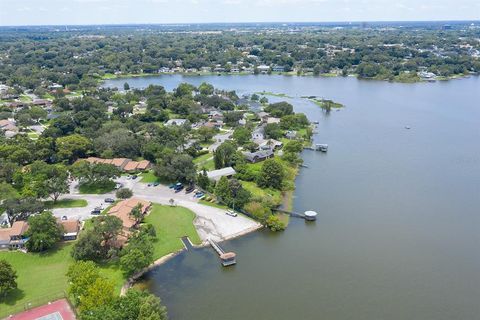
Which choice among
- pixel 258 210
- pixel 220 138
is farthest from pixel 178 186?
pixel 220 138

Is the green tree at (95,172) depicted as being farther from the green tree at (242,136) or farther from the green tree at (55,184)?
the green tree at (242,136)

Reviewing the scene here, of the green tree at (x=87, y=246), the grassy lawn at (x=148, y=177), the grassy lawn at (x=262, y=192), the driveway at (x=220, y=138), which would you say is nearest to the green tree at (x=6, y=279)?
the green tree at (x=87, y=246)

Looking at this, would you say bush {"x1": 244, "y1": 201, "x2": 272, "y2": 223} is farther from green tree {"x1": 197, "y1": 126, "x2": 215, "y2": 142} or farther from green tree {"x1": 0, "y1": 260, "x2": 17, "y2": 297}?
green tree {"x1": 197, "y1": 126, "x2": 215, "y2": 142}

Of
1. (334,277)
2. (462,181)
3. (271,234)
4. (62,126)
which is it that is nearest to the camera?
(334,277)

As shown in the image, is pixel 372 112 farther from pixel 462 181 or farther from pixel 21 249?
pixel 21 249

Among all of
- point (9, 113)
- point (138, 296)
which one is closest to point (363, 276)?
point (138, 296)

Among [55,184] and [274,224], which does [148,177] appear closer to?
[55,184]

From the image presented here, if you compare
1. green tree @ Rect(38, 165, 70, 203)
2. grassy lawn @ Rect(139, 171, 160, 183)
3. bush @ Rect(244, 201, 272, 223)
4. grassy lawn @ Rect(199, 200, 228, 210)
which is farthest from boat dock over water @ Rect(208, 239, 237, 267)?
green tree @ Rect(38, 165, 70, 203)
